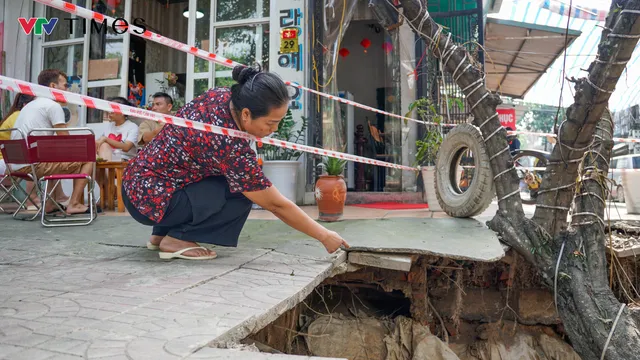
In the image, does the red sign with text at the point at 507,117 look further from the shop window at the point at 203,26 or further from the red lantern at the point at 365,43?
the shop window at the point at 203,26

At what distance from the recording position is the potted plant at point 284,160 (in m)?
5.11

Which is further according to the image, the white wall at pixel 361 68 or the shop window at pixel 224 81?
the white wall at pixel 361 68

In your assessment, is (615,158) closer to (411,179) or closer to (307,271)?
(411,179)

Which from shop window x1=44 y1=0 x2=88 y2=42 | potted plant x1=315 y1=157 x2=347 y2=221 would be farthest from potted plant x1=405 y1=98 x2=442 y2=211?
shop window x1=44 y1=0 x2=88 y2=42

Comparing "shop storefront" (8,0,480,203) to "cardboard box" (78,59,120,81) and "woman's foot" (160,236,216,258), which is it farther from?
"woman's foot" (160,236,216,258)

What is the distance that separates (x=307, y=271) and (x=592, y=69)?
217 cm

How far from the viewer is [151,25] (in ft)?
27.1

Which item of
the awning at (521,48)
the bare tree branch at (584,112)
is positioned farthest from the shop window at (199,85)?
the bare tree branch at (584,112)

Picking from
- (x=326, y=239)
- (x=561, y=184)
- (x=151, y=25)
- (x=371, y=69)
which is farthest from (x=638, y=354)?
(x=151, y=25)

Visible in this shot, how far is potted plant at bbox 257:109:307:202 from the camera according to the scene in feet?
16.8

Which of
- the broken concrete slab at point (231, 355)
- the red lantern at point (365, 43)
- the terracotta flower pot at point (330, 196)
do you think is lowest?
the broken concrete slab at point (231, 355)

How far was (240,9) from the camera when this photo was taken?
244 inches

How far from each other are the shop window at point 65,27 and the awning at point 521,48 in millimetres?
6716

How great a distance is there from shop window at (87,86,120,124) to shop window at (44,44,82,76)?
0.47 meters
